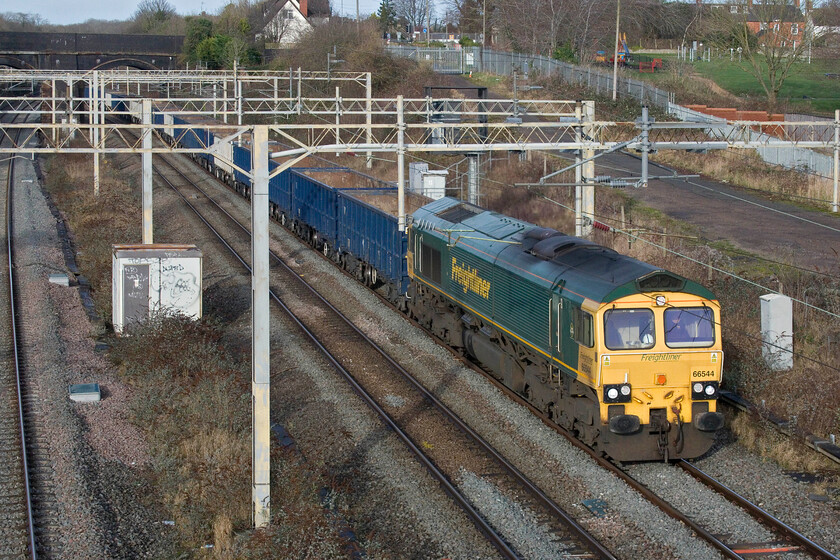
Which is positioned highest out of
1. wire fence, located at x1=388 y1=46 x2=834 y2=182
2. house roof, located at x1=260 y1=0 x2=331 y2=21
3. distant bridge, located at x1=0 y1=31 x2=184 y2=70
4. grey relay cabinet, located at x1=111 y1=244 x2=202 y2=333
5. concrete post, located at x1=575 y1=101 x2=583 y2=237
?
house roof, located at x1=260 y1=0 x2=331 y2=21

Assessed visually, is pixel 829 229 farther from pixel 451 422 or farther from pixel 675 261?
pixel 451 422

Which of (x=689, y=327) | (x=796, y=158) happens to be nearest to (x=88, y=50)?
(x=796, y=158)

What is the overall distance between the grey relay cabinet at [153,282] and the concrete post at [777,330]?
1195cm

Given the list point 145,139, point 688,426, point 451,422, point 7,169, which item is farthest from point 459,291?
point 7,169

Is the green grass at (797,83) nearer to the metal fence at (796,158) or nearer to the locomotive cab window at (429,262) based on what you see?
the metal fence at (796,158)

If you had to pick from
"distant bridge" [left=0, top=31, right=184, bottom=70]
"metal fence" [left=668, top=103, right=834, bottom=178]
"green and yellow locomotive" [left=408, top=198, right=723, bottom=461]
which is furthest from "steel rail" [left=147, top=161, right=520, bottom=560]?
"distant bridge" [left=0, top=31, right=184, bottom=70]

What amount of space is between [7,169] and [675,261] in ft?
139

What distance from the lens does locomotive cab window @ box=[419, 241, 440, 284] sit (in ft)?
64.0

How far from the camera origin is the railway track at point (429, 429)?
11359mm

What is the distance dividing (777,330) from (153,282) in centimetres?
1303

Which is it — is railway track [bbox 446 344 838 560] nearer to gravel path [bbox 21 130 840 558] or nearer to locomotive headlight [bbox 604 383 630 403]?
gravel path [bbox 21 130 840 558]

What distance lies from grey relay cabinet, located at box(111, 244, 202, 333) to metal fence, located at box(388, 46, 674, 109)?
83.2ft

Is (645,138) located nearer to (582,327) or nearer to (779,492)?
(582,327)

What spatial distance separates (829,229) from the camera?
29.1 meters
